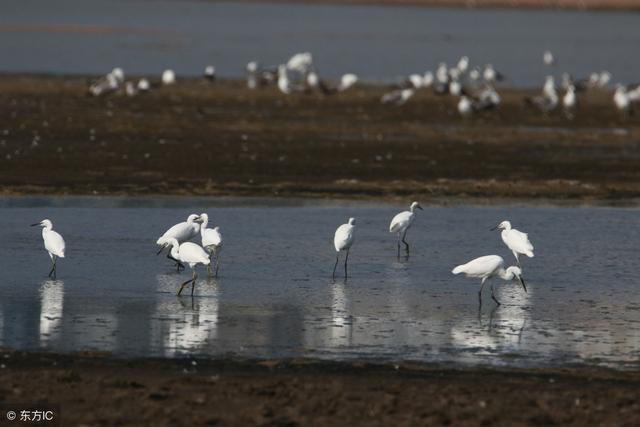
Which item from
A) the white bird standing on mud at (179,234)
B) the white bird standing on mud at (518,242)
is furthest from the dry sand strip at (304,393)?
the white bird standing on mud at (518,242)

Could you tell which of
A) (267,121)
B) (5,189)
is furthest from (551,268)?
(267,121)

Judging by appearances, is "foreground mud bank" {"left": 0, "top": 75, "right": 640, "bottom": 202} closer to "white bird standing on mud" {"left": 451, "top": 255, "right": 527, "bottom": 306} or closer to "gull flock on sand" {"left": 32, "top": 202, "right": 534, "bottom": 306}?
"gull flock on sand" {"left": 32, "top": 202, "right": 534, "bottom": 306}

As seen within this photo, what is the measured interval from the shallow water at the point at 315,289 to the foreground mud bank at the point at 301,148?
207 cm

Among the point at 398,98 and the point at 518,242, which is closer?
the point at 518,242

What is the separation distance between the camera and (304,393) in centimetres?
1117

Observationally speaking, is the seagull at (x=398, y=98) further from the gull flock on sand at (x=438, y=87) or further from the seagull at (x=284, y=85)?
the seagull at (x=284, y=85)

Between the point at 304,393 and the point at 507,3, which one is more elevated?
the point at 507,3

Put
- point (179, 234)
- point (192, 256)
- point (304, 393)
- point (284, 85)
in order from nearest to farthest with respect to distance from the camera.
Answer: point (304, 393)
point (192, 256)
point (179, 234)
point (284, 85)

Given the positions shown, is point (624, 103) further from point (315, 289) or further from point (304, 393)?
point (304, 393)

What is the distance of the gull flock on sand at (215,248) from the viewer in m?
15.6

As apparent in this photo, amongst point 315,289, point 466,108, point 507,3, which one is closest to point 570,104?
point 466,108

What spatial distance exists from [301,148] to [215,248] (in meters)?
12.3

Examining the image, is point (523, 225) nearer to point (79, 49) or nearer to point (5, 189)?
point (5, 189)

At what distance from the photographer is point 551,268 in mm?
17875
